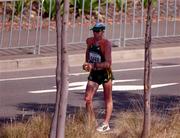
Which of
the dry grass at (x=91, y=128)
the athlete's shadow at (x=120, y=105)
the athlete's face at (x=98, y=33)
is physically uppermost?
the athlete's face at (x=98, y=33)

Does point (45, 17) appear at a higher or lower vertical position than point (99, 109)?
higher

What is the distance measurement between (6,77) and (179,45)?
4.34 metres

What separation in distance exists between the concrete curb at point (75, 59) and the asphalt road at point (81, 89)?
0.22 m

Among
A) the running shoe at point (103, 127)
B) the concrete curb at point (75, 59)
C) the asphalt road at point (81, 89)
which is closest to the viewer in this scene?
the running shoe at point (103, 127)

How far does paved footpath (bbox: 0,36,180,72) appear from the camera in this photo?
51.2 feet

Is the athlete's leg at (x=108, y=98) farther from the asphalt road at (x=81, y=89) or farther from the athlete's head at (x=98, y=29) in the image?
the athlete's head at (x=98, y=29)

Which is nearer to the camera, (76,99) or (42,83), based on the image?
(76,99)

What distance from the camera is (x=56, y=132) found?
7535 mm

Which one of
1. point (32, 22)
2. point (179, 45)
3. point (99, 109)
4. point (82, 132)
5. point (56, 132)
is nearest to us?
point (56, 132)

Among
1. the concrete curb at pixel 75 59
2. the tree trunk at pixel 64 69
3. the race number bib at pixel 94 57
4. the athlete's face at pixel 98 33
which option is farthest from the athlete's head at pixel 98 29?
the concrete curb at pixel 75 59

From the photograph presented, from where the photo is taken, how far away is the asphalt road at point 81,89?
469 inches

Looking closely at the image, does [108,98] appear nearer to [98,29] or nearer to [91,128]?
[98,29]

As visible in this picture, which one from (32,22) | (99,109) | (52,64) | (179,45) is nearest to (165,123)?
(99,109)

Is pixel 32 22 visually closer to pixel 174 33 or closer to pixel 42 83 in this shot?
pixel 174 33
